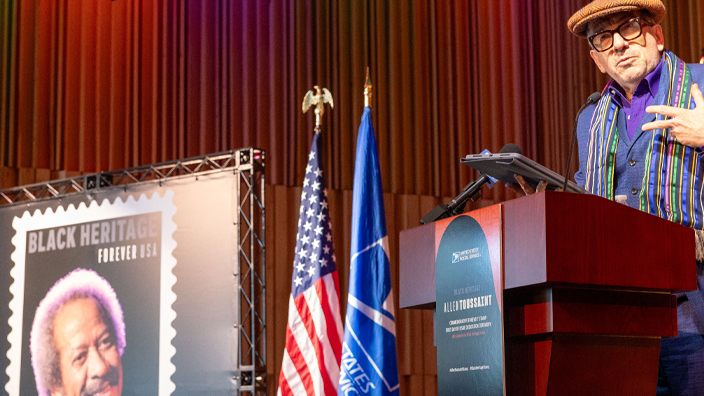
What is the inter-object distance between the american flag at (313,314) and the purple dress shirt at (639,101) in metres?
2.15

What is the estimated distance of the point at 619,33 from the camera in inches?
85.8

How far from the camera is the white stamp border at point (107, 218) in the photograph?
142 inches

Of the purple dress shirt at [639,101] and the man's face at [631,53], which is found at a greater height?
the man's face at [631,53]

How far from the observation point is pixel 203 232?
3682mm

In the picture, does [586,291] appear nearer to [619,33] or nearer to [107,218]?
[619,33]

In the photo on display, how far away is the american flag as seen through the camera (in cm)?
386

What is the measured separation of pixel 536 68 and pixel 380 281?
3838 millimetres

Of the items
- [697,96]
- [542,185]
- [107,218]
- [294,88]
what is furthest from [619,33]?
[294,88]

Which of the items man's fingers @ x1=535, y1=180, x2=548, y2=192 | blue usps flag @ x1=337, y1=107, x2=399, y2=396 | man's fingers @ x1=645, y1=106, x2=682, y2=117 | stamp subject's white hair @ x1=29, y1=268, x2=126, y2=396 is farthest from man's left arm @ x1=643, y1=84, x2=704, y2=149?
stamp subject's white hair @ x1=29, y1=268, x2=126, y2=396

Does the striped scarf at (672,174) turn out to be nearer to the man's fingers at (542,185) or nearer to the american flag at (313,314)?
the man's fingers at (542,185)

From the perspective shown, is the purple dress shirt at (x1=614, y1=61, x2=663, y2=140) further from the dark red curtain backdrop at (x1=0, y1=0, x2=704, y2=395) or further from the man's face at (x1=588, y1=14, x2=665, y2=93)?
the dark red curtain backdrop at (x1=0, y1=0, x2=704, y2=395)

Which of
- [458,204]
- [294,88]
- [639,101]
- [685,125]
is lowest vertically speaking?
[458,204]

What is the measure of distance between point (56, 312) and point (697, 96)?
310 cm

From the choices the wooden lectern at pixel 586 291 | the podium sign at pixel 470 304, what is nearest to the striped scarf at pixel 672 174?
the wooden lectern at pixel 586 291
